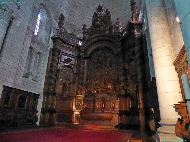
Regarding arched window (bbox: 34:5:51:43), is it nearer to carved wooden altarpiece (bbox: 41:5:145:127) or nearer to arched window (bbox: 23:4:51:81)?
arched window (bbox: 23:4:51:81)

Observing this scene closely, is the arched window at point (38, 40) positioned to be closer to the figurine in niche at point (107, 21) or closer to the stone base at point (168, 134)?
the figurine in niche at point (107, 21)

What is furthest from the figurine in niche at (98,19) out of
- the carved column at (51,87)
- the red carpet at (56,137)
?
the red carpet at (56,137)

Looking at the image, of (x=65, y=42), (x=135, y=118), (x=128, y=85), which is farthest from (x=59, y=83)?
(x=135, y=118)

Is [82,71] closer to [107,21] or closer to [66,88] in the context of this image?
[66,88]

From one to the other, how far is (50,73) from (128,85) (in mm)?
5374

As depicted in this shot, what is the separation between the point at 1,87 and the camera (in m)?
8.10

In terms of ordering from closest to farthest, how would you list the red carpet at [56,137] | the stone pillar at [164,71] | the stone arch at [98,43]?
1. the stone pillar at [164,71]
2. the red carpet at [56,137]
3. the stone arch at [98,43]

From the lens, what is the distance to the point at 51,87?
36.4 ft

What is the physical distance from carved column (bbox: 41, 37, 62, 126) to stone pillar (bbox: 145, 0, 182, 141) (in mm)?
7474

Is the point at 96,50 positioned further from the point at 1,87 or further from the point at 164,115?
the point at 164,115

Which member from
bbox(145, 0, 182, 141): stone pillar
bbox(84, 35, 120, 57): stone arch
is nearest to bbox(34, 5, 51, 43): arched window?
bbox(84, 35, 120, 57): stone arch

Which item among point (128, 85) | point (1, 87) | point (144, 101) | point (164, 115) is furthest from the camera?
point (128, 85)

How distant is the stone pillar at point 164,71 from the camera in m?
4.66

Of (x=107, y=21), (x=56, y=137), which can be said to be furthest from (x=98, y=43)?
(x=56, y=137)
